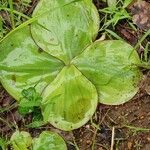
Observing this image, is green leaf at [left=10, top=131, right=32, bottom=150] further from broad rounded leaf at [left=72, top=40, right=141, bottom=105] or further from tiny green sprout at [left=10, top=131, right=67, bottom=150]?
broad rounded leaf at [left=72, top=40, right=141, bottom=105]

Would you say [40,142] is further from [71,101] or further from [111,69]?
[111,69]

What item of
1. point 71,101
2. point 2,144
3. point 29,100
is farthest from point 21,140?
point 71,101

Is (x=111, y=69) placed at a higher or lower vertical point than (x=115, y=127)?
higher

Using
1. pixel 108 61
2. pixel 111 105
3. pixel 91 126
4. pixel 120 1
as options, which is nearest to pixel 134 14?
pixel 120 1

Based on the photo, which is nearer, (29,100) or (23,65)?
(29,100)

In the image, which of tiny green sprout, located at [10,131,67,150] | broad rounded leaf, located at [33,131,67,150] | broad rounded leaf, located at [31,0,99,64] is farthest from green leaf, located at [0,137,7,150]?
broad rounded leaf, located at [31,0,99,64]

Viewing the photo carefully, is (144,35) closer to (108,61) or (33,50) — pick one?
(108,61)
